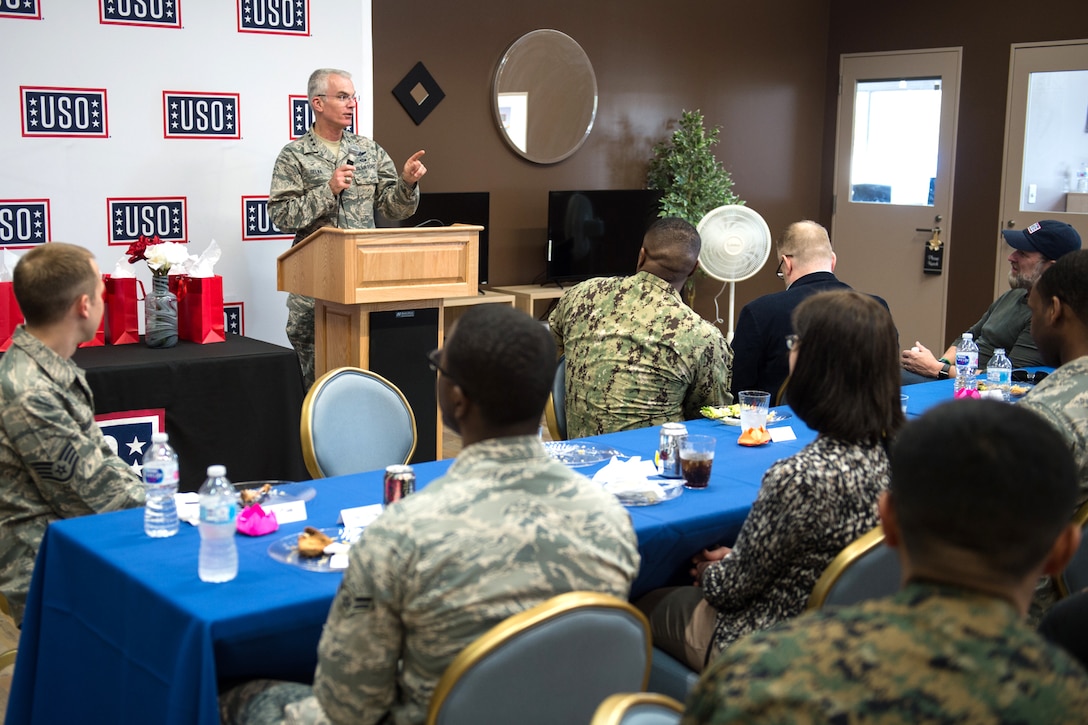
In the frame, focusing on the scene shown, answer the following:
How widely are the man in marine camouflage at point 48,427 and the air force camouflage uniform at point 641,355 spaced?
1.52m

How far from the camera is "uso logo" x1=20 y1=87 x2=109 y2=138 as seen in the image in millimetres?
5137

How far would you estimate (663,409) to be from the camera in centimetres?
373

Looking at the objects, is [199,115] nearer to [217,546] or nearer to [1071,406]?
[217,546]

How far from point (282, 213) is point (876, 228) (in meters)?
5.69

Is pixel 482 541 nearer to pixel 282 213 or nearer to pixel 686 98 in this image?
pixel 282 213

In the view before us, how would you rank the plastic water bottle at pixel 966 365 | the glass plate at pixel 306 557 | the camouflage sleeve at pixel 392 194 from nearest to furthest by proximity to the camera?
the glass plate at pixel 306 557
the plastic water bottle at pixel 966 365
the camouflage sleeve at pixel 392 194

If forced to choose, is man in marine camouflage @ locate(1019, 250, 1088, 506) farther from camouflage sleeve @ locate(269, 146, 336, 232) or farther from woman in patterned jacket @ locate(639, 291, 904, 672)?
camouflage sleeve @ locate(269, 146, 336, 232)

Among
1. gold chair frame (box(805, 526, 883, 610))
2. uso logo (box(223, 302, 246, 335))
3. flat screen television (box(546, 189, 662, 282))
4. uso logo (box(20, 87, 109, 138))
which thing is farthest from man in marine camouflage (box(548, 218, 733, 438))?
flat screen television (box(546, 189, 662, 282))

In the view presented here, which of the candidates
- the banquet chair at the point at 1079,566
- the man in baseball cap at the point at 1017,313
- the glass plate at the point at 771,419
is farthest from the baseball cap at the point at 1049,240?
the banquet chair at the point at 1079,566

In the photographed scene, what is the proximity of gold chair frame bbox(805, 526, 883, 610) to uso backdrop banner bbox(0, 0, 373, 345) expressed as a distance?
13.2ft

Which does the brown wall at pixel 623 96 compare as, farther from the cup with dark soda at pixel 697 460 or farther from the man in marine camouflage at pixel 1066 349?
the man in marine camouflage at pixel 1066 349

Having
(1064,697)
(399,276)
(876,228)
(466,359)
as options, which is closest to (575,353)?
A: (399,276)

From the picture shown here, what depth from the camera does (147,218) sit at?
5543 millimetres

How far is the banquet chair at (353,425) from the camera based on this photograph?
3445 mm
